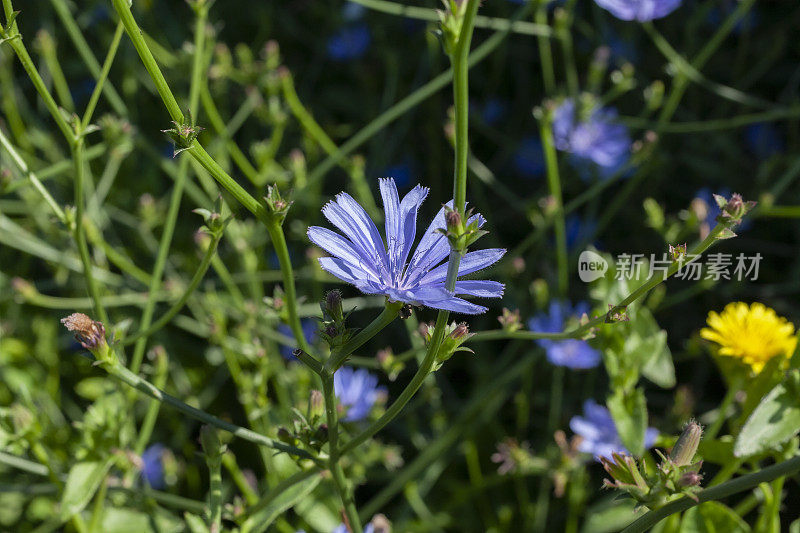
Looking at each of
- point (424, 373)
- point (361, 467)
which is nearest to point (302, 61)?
point (361, 467)

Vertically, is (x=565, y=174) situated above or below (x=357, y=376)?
above

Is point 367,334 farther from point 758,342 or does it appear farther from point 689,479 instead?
point 758,342

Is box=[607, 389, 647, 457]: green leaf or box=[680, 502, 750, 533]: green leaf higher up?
box=[607, 389, 647, 457]: green leaf

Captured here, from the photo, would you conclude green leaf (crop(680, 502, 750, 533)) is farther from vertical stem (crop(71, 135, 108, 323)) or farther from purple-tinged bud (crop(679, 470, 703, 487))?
vertical stem (crop(71, 135, 108, 323))

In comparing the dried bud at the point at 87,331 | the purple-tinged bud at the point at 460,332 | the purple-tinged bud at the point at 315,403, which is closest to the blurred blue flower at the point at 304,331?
the purple-tinged bud at the point at 315,403

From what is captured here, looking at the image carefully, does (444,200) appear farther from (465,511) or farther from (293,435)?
(293,435)

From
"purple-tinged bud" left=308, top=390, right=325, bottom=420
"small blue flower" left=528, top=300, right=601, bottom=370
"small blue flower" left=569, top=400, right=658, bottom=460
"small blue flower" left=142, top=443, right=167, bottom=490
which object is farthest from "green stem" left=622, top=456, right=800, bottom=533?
"small blue flower" left=142, top=443, right=167, bottom=490
